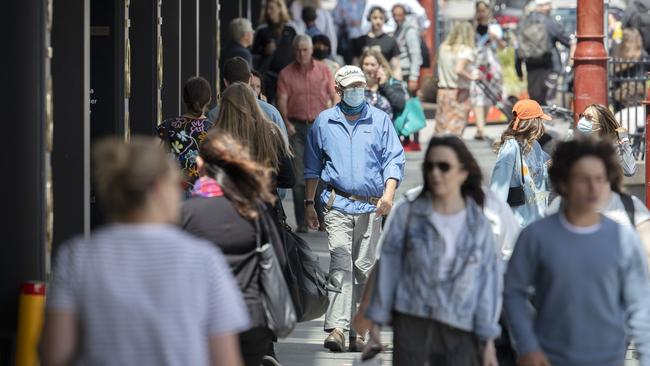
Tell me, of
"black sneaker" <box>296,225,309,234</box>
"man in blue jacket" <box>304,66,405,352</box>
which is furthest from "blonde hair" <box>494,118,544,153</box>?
"black sneaker" <box>296,225,309,234</box>

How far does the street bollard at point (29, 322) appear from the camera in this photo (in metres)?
7.70

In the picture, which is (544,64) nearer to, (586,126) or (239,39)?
(239,39)

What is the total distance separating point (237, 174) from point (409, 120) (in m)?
9.51

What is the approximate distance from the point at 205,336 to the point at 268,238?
1955mm

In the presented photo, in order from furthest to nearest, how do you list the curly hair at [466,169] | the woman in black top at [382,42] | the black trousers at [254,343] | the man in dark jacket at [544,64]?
the man in dark jacket at [544,64]
the woman in black top at [382,42]
the black trousers at [254,343]
the curly hair at [466,169]

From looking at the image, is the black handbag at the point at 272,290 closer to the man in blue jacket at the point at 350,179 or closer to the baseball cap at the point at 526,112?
the man in blue jacket at the point at 350,179

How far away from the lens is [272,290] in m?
6.51

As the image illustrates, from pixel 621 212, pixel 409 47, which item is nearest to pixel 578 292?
pixel 621 212

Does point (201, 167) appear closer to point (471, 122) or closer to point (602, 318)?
point (602, 318)

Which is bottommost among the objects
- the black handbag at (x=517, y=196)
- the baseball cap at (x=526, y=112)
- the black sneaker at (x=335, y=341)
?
the black sneaker at (x=335, y=341)

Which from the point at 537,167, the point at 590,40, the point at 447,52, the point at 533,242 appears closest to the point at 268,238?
the point at 533,242

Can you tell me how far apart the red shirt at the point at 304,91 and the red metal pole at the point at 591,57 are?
7.12ft

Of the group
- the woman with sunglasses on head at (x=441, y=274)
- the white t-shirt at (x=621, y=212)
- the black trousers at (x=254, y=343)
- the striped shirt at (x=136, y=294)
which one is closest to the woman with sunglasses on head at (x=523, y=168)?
the white t-shirt at (x=621, y=212)

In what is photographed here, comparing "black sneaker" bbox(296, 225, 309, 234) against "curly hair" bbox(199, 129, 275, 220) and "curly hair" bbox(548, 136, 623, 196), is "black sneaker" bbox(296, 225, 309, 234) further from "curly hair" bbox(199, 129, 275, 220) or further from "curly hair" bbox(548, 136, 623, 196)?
"curly hair" bbox(548, 136, 623, 196)
